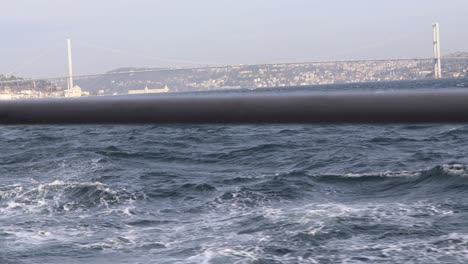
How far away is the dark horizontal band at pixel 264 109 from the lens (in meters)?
0.35

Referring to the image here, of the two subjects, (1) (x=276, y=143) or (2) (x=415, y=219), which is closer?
(2) (x=415, y=219)

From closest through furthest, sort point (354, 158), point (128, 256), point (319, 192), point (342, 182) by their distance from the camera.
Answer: point (128, 256), point (319, 192), point (342, 182), point (354, 158)

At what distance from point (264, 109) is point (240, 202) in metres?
6.66

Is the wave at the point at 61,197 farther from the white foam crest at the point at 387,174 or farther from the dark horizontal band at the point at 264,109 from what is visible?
the dark horizontal band at the point at 264,109

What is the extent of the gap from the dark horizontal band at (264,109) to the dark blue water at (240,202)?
2507 mm

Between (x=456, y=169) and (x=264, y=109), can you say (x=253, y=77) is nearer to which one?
(x=456, y=169)

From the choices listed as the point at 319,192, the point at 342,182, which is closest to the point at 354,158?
the point at 342,182

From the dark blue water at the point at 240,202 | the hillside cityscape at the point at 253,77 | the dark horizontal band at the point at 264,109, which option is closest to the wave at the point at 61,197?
the dark blue water at the point at 240,202

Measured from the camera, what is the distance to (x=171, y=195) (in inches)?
305

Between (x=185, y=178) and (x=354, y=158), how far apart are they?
2.48m

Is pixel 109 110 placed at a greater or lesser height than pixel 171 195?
greater

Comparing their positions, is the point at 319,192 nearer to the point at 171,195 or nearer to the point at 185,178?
the point at 171,195

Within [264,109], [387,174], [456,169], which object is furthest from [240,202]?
[264,109]

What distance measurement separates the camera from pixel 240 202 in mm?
7012
